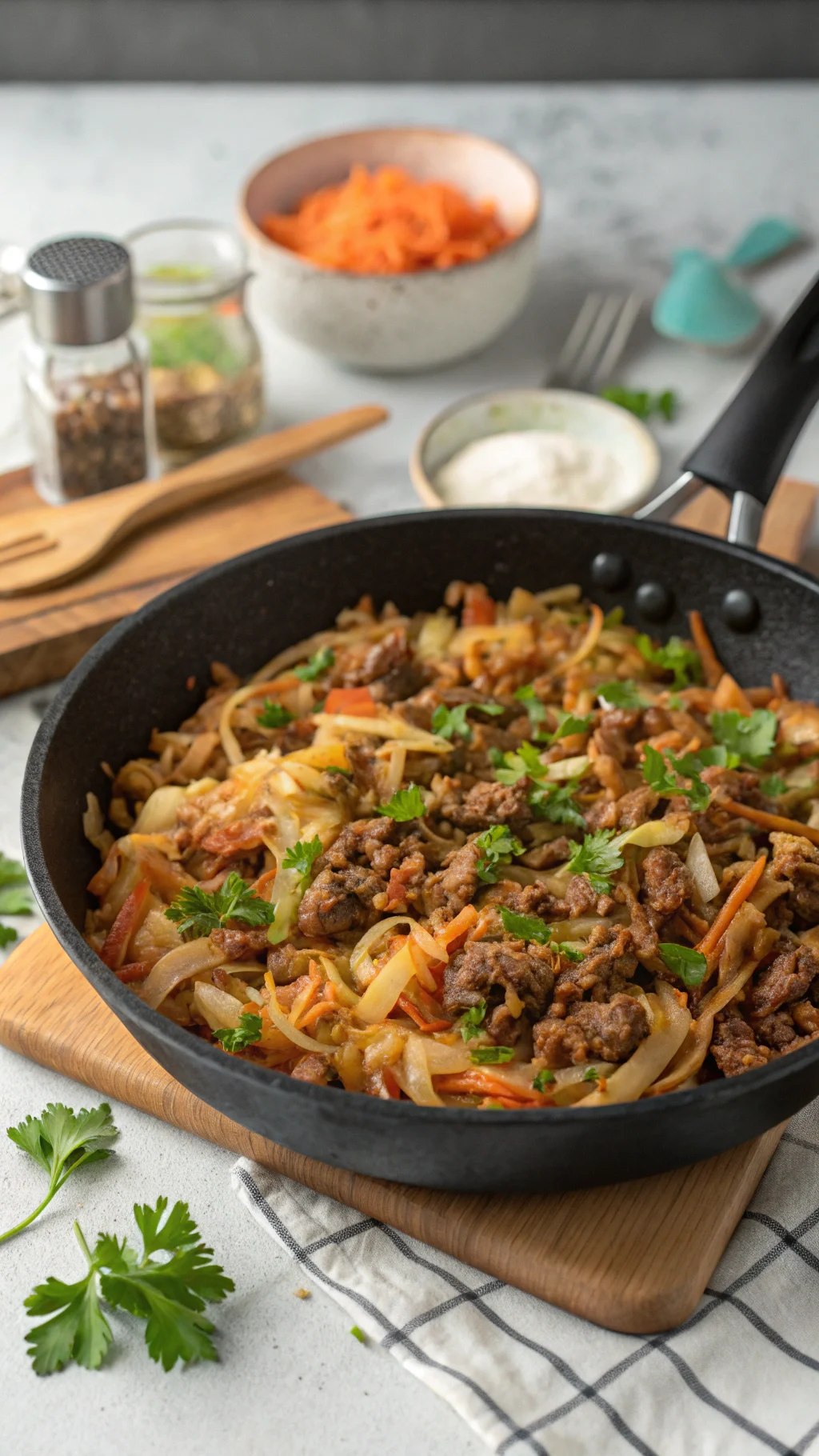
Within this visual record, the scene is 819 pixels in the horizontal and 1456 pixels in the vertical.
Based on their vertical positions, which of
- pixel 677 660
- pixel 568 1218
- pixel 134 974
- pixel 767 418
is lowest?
pixel 568 1218

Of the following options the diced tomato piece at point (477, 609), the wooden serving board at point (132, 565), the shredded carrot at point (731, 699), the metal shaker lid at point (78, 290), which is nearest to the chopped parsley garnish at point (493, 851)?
the shredded carrot at point (731, 699)

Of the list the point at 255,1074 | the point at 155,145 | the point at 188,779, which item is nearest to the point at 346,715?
the point at 188,779

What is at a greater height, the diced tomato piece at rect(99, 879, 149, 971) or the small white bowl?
the small white bowl

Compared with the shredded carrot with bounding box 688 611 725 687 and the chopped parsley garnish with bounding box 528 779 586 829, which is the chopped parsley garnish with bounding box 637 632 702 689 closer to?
the shredded carrot with bounding box 688 611 725 687

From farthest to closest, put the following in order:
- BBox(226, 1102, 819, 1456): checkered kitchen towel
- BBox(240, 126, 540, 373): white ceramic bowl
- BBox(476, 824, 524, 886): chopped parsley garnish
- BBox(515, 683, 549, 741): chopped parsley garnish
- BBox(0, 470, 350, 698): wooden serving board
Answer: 1. BBox(240, 126, 540, 373): white ceramic bowl
2. BBox(0, 470, 350, 698): wooden serving board
3. BBox(515, 683, 549, 741): chopped parsley garnish
4. BBox(476, 824, 524, 886): chopped parsley garnish
5. BBox(226, 1102, 819, 1456): checkered kitchen towel

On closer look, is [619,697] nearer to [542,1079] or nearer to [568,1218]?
[542,1079]

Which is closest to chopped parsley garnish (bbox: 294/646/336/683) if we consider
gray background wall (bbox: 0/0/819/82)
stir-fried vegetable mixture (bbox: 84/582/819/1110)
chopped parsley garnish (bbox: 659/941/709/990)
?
stir-fried vegetable mixture (bbox: 84/582/819/1110)

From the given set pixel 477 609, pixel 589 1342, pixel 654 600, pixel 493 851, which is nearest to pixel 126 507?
pixel 477 609

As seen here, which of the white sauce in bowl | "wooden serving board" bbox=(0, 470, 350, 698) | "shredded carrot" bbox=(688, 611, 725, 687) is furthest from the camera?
the white sauce in bowl
